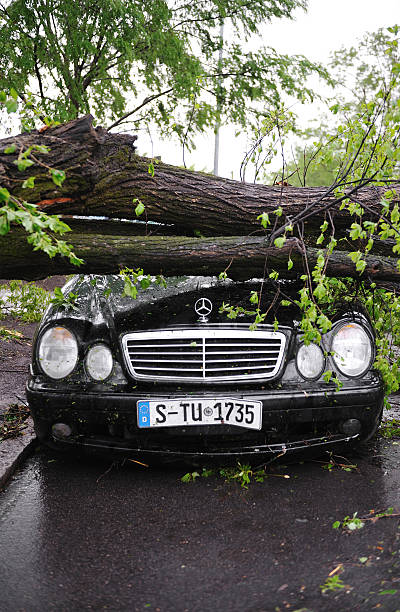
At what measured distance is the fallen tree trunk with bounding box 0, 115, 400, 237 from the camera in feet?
10.6

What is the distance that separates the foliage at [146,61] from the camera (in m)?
10.4

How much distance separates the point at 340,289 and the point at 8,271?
2.02m

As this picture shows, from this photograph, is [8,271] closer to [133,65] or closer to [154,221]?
[154,221]

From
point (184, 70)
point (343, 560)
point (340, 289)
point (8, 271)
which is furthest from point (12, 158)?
point (184, 70)

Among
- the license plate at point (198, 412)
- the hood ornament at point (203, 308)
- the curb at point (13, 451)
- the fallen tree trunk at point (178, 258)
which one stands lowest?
the curb at point (13, 451)

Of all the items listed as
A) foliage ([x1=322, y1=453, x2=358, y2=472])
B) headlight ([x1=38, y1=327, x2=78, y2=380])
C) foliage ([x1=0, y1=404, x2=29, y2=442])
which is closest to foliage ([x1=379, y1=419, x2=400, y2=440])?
foliage ([x1=322, y1=453, x2=358, y2=472])

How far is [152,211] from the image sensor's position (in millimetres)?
3629

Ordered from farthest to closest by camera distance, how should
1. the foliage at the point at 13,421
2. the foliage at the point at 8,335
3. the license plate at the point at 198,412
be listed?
the foliage at the point at 8,335 → the foliage at the point at 13,421 → the license plate at the point at 198,412

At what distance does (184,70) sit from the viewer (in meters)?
11.9

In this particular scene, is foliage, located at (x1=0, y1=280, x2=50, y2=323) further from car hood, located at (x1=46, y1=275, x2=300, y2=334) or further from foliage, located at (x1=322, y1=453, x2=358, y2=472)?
foliage, located at (x1=322, y1=453, x2=358, y2=472)

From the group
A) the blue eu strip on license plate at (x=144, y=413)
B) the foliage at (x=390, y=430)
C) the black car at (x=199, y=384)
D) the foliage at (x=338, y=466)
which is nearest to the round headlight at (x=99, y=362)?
the black car at (x=199, y=384)

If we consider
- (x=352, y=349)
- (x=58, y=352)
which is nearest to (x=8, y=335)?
(x=58, y=352)

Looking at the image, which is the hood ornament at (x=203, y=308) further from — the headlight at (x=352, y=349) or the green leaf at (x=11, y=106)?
the green leaf at (x=11, y=106)

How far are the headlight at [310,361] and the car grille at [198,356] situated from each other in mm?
117
